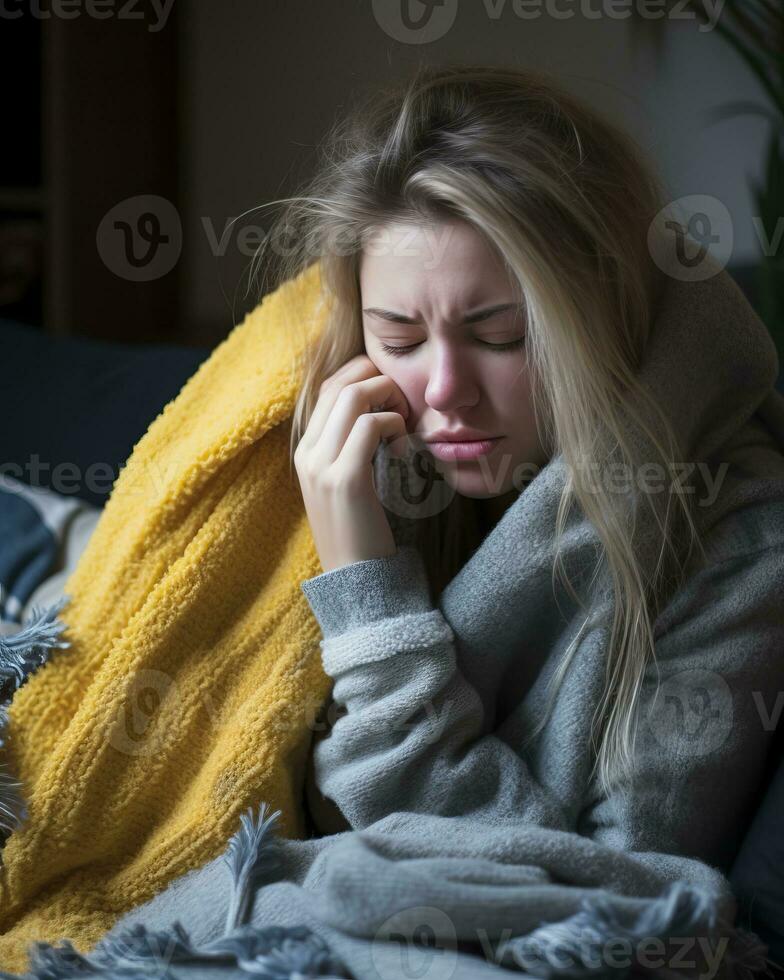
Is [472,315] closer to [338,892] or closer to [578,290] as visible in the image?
[578,290]

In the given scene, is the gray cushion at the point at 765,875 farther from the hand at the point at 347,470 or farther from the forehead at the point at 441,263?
the forehead at the point at 441,263

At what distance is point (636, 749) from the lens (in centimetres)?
94

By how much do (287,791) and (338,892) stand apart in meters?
0.26

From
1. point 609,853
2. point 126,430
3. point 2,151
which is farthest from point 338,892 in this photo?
point 2,151

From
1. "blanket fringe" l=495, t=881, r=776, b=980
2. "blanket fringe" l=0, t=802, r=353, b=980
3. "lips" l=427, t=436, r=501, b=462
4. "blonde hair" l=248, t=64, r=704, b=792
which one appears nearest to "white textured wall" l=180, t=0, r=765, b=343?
"blonde hair" l=248, t=64, r=704, b=792

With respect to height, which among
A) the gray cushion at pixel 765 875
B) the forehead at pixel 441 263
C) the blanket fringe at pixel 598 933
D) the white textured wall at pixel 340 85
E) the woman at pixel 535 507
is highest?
the white textured wall at pixel 340 85

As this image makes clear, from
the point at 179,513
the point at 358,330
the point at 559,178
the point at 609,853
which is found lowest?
the point at 609,853

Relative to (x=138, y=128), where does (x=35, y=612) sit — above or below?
below

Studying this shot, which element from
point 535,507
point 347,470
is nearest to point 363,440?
point 347,470

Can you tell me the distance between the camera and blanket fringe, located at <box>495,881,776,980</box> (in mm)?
740

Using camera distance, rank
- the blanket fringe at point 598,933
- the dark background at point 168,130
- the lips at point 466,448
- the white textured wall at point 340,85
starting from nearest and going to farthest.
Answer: the blanket fringe at point 598,933 → the lips at point 466,448 → the white textured wall at point 340,85 → the dark background at point 168,130

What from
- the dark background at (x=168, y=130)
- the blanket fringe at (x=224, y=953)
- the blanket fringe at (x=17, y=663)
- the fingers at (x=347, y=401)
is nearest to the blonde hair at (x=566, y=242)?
the fingers at (x=347, y=401)

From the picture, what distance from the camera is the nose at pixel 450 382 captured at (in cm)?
95

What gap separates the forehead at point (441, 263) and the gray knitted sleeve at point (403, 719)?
247 millimetres
